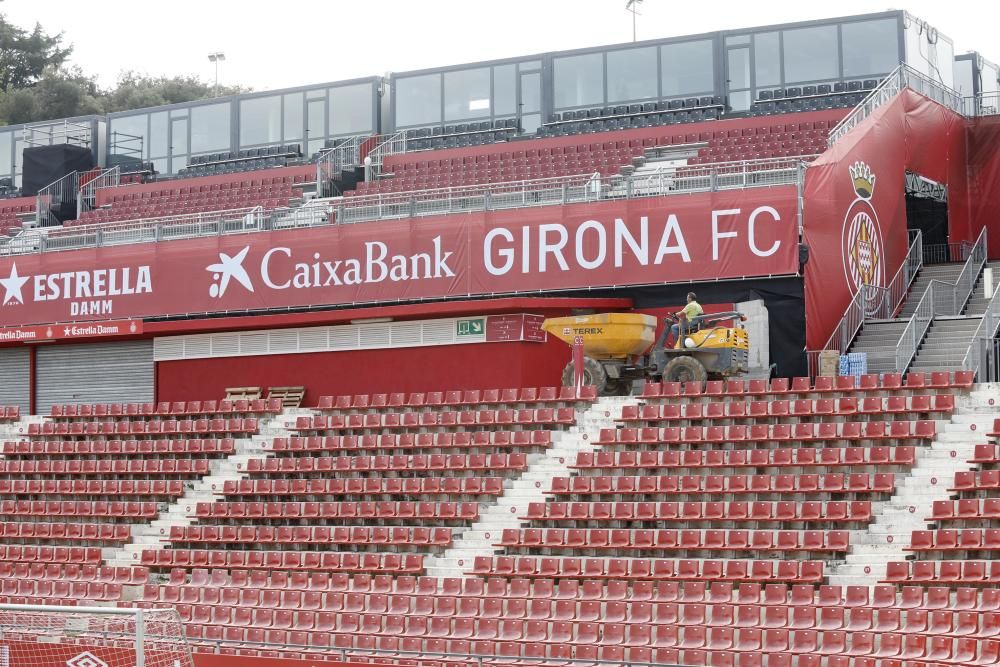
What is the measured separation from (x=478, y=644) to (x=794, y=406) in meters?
7.14

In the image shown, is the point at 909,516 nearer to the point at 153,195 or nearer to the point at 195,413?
the point at 195,413

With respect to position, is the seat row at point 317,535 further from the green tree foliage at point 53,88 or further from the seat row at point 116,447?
the green tree foliage at point 53,88

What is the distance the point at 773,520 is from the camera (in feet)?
68.5

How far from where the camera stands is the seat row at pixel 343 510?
23.5m

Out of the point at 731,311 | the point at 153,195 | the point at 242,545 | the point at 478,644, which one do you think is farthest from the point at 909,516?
the point at 153,195

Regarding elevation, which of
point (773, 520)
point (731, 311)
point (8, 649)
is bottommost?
point (8, 649)

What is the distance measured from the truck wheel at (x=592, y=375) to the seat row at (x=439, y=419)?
1.59 meters

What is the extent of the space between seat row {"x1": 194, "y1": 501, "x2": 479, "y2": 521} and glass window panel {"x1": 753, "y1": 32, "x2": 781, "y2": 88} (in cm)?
1765

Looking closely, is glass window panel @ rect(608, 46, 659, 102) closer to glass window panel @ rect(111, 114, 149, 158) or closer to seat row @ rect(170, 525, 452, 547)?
glass window panel @ rect(111, 114, 149, 158)

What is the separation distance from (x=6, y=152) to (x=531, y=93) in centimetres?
1909

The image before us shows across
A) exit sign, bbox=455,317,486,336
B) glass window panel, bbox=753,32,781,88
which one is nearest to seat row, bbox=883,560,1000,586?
exit sign, bbox=455,317,486,336

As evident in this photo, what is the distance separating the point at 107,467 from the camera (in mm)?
28484

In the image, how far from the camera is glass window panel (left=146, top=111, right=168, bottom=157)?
45.1 metres

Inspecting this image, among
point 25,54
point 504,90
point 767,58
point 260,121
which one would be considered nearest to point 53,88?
point 25,54
